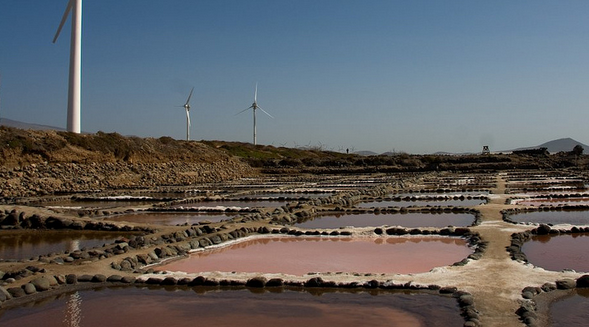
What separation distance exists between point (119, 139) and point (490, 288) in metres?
34.3

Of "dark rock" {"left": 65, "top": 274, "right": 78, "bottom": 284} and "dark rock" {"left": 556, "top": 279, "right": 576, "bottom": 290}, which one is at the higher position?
"dark rock" {"left": 556, "top": 279, "right": 576, "bottom": 290}

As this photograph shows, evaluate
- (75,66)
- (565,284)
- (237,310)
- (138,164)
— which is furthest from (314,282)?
(75,66)

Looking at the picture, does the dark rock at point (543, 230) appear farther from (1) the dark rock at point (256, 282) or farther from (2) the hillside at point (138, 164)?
(2) the hillside at point (138, 164)

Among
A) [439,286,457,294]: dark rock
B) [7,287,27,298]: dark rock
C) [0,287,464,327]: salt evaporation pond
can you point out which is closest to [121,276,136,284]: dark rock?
[0,287,464,327]: salt evaporation pond

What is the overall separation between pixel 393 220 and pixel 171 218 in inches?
263

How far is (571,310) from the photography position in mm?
6613

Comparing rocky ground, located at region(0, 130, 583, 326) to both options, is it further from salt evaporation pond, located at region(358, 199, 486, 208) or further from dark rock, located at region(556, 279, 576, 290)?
salt evaporation pond, located at region(358, 199, 486, 208)

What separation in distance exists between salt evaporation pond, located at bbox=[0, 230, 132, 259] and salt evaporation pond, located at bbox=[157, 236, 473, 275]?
320 cm

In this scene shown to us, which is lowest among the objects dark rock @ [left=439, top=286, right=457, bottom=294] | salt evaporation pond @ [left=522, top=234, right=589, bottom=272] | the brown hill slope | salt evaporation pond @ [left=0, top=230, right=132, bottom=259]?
salt evaporation pond @ [left=0, top=230, right=132, bottom=259]

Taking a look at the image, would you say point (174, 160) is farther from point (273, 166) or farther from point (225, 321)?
point (225, 321)

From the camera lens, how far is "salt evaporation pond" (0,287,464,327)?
21.5ft

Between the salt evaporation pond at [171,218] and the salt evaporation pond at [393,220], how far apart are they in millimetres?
3088

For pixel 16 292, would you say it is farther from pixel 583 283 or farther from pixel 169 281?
pixel 583 283

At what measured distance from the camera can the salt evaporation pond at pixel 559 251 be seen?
913 cm
